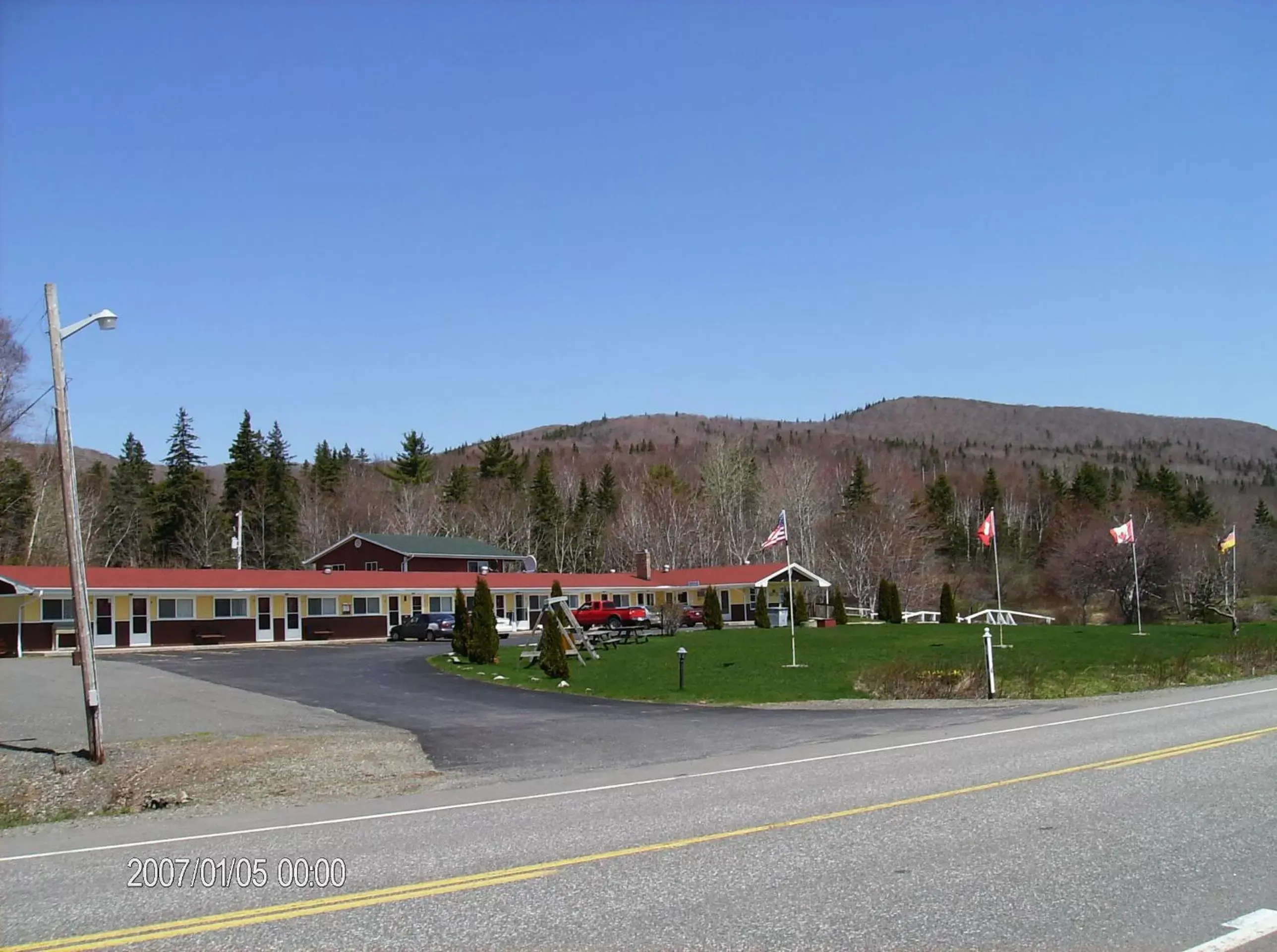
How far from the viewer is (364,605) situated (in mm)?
56125

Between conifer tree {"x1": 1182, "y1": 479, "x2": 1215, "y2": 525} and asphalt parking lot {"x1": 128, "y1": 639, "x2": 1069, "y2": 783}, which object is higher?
conifer tree {"x1": 1182, "y1": 479, "x2": 1215, "y2": 525}

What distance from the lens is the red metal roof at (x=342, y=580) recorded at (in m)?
45.2

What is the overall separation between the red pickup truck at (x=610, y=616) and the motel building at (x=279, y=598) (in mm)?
1968

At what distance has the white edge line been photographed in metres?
9.46

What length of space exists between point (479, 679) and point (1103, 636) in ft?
84.9

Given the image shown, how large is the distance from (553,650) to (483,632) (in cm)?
657

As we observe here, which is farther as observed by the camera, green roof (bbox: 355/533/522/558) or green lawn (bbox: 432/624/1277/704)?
green roof (bbox: 355/533/522/558)

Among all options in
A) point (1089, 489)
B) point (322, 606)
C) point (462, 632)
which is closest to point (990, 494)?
point (1089, 489)

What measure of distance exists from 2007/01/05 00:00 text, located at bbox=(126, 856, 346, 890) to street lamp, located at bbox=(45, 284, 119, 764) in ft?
26.1

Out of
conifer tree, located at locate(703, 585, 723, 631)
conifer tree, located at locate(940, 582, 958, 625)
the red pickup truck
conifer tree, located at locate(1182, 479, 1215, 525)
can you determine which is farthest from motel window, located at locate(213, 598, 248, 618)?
conifer tree, located at locate(1182, 479, 1215, 525)

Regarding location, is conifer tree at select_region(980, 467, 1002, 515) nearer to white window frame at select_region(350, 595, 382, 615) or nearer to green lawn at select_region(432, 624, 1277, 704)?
green lawn at select_region(432, 624, 1277, 704)

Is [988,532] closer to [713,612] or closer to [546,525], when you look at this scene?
[713,612]

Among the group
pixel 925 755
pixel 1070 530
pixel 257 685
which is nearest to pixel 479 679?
pixel 257 685

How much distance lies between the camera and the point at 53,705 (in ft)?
76.4
